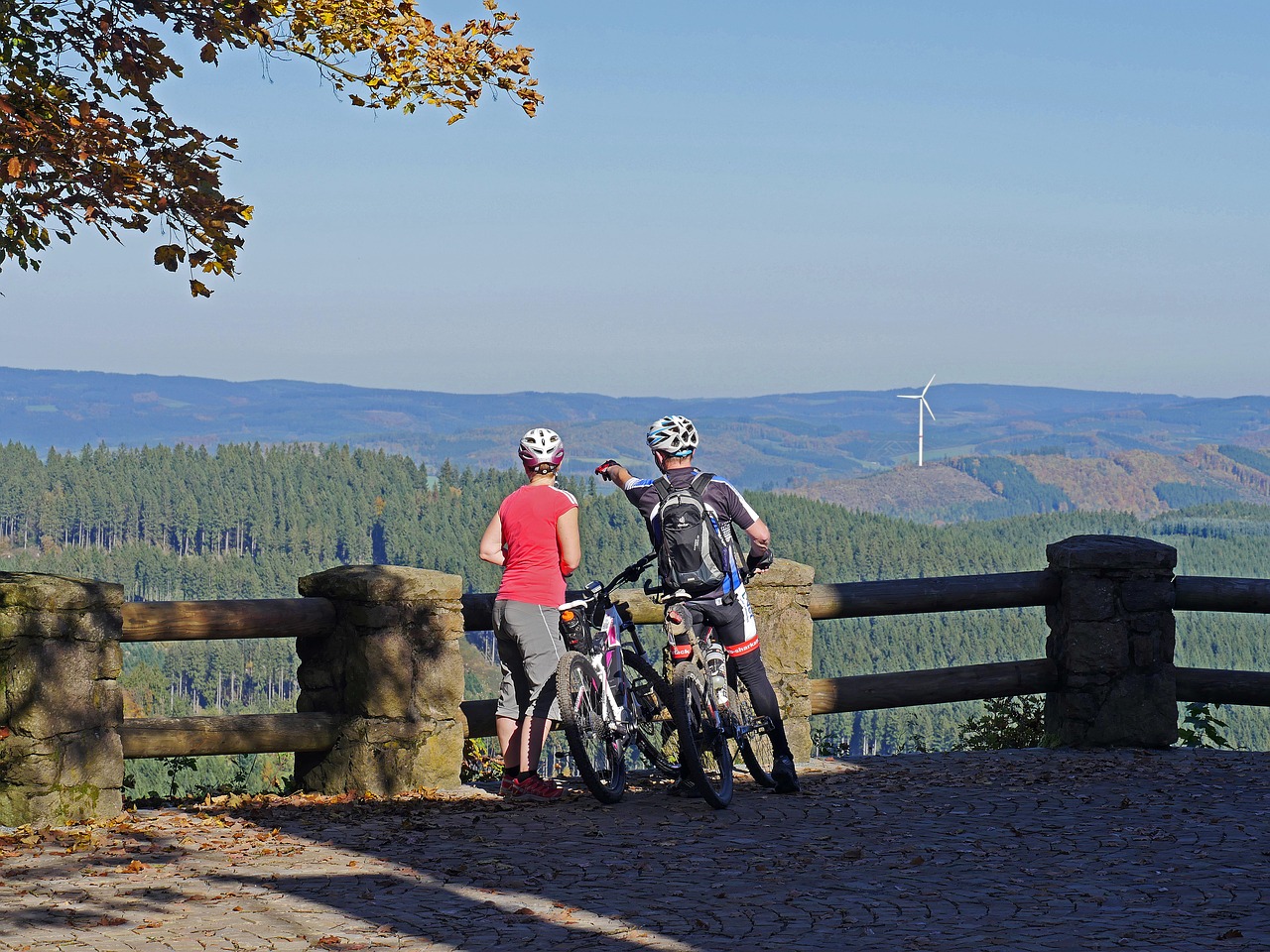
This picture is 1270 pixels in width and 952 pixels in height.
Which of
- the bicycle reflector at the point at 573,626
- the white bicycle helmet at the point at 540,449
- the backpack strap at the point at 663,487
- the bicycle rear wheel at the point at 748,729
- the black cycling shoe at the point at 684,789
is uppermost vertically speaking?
the white bicycle helmet at the point at 540,449

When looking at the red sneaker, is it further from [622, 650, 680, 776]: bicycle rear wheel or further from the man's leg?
the man's leg

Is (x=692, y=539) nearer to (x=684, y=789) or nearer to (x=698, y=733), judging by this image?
(x=698, y=733)

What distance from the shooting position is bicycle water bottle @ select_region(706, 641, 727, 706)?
27.1 feet

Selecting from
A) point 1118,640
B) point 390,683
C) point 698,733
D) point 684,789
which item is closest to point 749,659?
point 698,733

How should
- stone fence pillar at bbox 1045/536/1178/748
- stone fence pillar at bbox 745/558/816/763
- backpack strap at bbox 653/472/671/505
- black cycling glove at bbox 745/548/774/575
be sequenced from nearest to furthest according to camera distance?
backpack strap at bbox 653/472/671/505
black cycling glove at bbox 745/548/774/575
stone fence pillar at bbox 745/558/816/763
stone fence pillar at bbox 1045/536/1178/748

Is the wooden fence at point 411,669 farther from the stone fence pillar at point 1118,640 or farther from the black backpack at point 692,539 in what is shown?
the black backpack at point 692,539

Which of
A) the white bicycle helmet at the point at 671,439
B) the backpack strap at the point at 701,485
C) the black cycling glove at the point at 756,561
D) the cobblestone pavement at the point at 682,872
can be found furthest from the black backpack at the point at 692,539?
the cobblestone pavement at the point at 682,872

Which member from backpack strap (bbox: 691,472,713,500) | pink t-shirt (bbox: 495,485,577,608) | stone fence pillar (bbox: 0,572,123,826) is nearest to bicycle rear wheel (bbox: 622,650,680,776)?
pink t-shirt (bbox: 495,485,577,608)

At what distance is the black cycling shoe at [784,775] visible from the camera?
28.2 ft

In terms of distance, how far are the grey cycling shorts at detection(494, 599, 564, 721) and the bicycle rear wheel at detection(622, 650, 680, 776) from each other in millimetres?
Answer: 449

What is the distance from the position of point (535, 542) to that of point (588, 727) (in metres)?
1.13

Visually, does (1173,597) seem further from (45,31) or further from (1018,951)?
(45,31)

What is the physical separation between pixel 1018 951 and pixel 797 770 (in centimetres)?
457

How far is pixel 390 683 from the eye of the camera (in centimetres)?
869
